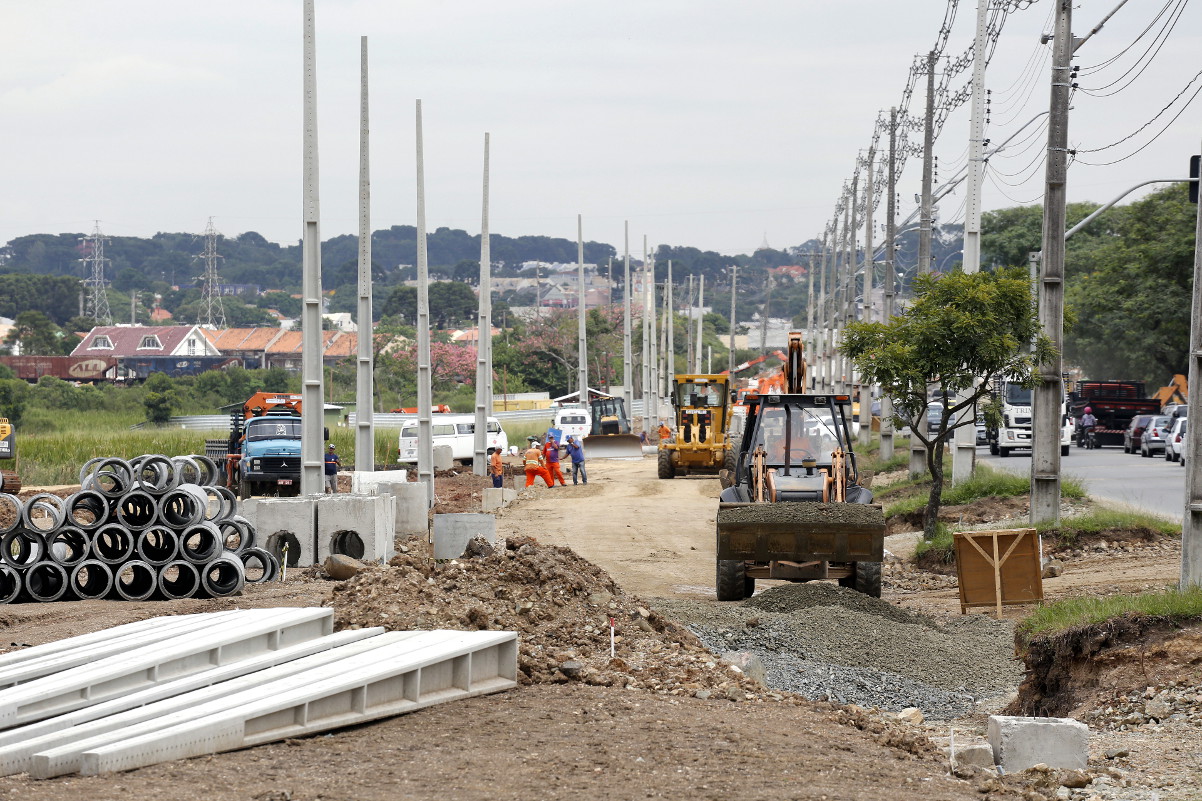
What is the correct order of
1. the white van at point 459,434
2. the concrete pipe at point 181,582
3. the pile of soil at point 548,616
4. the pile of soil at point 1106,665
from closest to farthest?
the pile of soil at point 548,616
the pile of soil at point 1106,665
the concrete pipe at point 181,582
the white van at point 459,434

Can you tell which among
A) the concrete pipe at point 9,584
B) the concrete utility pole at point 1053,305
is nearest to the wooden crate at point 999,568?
the concrete utility pole at point 1053,305

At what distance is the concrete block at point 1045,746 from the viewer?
8969 mm

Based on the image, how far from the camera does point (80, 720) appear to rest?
28.2ft

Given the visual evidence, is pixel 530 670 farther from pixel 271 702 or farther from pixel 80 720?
pixel 80 720

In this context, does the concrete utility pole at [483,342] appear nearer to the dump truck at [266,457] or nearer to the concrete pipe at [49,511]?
the dump truck at [266,457]

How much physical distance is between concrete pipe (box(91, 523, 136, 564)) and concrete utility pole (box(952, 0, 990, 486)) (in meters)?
17.0

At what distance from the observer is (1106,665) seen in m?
12.7

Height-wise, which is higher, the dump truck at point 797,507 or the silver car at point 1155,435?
the dump truck at point 797,507

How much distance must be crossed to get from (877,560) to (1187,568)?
400 cm

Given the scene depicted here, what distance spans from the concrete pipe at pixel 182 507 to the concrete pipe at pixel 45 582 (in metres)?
1.26

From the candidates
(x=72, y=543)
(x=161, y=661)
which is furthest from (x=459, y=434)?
(x=161, y=661)

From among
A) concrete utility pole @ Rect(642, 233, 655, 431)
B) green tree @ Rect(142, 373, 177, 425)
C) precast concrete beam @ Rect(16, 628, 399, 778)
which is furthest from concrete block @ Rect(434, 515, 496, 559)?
concrete utility pole @ Rect(642, 233, 655, 431)

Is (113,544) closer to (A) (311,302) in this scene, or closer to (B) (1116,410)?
(A) (311,302)

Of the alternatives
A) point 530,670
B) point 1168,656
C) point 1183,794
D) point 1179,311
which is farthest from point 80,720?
point 1179,311
